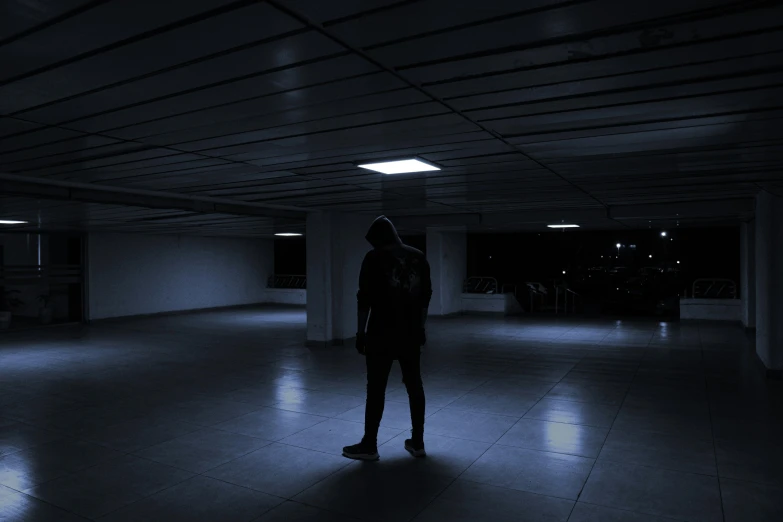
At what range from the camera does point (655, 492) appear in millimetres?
3689

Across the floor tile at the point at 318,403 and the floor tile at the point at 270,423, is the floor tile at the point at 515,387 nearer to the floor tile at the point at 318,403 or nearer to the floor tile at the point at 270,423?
the floor tile at the point at 318,403

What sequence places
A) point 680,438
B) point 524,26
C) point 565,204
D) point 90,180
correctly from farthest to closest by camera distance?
point 565,204 < point 90,180 < point 680,438 < point 524,26

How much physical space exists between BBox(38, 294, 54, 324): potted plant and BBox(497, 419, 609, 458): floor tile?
13878mm

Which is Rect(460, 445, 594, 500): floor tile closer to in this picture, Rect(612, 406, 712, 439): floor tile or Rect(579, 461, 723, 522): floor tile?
Rect(579, 461, 723, 522): floor tile

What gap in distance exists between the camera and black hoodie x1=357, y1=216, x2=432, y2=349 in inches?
163

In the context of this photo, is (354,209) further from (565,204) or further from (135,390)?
(135,390)

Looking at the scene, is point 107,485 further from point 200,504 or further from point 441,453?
point 441,453

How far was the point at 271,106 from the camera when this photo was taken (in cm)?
366

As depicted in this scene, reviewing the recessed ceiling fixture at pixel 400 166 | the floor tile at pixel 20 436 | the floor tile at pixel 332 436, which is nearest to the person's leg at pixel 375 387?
the floor tile at pixel 332 436

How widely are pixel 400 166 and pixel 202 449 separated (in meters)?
3.48

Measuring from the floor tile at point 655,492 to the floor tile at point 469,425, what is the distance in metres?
1.10

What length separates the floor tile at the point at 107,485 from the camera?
11.6 ft

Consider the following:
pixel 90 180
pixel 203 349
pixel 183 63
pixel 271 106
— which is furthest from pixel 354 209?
pixel 183 63

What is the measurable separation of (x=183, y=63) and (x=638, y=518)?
12.6 ft
